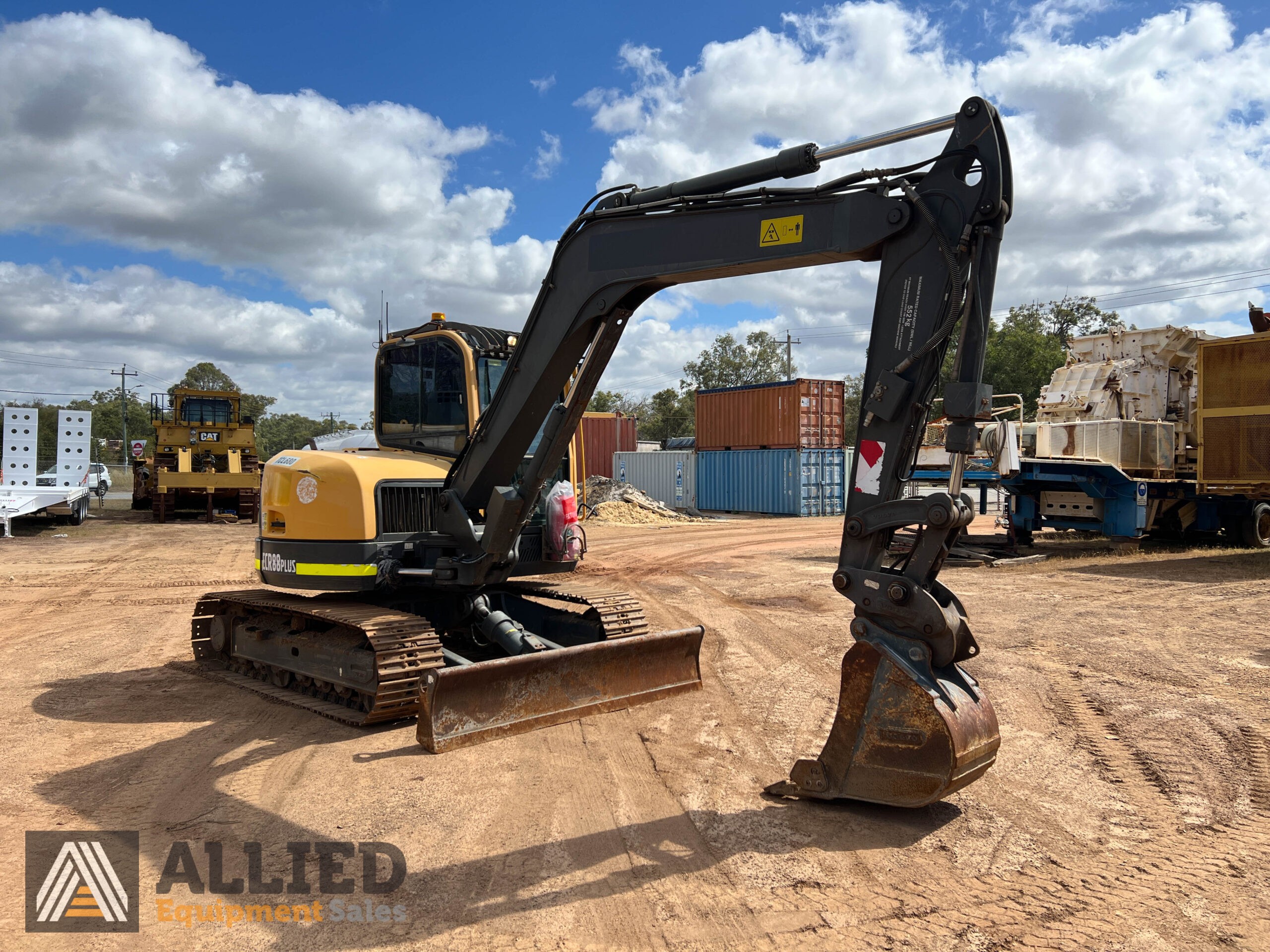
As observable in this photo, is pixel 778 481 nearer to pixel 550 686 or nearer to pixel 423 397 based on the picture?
pixel 423 397

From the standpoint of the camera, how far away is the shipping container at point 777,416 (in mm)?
Result: 26750

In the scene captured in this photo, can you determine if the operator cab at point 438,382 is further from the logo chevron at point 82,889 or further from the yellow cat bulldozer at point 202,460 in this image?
the yellow cat bulldozer at point 202,460

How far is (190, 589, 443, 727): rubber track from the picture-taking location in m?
5.78

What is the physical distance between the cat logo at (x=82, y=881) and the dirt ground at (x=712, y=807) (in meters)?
Answer: 0.07

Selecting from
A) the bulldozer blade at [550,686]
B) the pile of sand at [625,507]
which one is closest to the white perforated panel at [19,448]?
the pile of sand at [625,507]

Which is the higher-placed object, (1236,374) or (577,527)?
(1236,374)

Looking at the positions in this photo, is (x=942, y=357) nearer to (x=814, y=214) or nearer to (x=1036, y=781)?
(x=814, y=214)

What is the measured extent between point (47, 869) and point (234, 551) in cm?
1489

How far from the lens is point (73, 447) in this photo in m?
23.1

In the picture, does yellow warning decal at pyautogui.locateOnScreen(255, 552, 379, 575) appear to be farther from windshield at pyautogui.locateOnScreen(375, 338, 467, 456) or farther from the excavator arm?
the excavator arm

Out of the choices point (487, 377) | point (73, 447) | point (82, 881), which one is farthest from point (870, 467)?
point (73, 447)

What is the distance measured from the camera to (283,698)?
6.66 meters

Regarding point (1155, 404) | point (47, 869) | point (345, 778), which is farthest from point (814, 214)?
point (1155, 404)

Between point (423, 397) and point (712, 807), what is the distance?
4.16 metres
